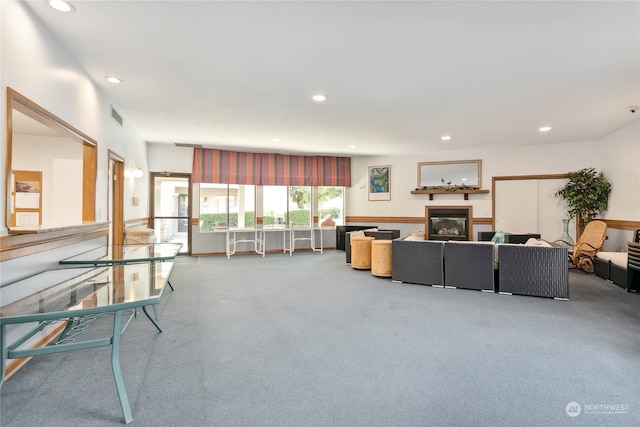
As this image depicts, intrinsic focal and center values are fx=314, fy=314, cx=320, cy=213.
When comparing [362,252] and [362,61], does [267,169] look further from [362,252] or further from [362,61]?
[362,61]

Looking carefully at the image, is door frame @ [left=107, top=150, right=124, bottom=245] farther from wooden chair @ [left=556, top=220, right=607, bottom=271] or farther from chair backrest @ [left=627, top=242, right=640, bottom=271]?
wooden chair @ [left=556, top=220, right=607, bottom=271]

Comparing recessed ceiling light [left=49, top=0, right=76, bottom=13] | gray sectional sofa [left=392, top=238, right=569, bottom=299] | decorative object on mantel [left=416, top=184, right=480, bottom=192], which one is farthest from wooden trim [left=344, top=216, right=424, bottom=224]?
recessed ceiling light [left=49, top=0, right=76, bottom=13]

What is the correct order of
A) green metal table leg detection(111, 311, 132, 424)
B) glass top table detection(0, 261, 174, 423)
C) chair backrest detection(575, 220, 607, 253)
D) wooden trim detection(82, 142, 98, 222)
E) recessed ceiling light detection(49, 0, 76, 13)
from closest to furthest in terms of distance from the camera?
glass top table detection(0, 261, 174, 423)
green metal table leg detection(111, 311, 132, 424)
recessed ceiling light detection(49, 0, 76, 13)
wooden trim detection(82, 142, 98, 222)
chair backrest detection(575, 220, 607, 253)

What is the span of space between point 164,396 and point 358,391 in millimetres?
1245

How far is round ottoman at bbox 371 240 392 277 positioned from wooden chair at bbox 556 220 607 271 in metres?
3.81

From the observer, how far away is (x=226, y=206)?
8.29 m

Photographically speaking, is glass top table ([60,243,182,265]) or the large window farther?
the large window

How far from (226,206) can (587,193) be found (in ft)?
26.9

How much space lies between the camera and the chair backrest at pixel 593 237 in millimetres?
5773

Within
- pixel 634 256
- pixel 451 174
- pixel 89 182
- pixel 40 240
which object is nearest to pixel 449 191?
pixel 451 174

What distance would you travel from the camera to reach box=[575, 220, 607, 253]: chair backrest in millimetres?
5773

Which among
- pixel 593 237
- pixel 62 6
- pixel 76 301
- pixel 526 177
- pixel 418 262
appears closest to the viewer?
pixel 76 301

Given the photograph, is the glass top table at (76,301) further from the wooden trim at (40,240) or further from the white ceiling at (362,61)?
the white ceiling at (362,61)

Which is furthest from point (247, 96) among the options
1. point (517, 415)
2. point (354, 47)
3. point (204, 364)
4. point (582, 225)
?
point (582, 225)
